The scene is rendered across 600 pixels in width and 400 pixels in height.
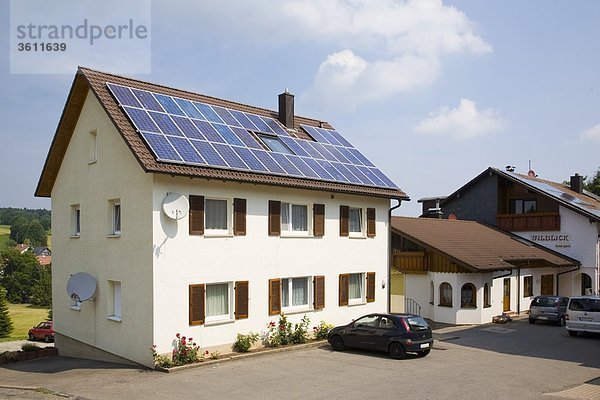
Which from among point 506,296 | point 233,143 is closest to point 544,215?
point 506,296

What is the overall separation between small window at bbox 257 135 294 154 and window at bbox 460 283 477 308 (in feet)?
36.8

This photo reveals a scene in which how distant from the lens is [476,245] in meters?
28.9

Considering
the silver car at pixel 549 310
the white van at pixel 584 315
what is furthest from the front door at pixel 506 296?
the white van at pixel 584 315

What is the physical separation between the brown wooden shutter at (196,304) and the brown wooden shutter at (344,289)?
20.5 ft

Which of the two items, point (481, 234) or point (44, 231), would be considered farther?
point (44, 231)

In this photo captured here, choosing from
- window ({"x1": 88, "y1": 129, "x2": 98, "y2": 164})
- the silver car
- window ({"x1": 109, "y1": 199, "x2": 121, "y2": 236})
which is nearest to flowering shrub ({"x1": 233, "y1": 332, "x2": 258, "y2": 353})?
window ({"x1": 109, "y1": 199, "x2": 121, "y2": 236})

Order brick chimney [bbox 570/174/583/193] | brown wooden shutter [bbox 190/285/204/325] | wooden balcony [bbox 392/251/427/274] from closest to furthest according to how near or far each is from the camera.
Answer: brown wooden shutter [bbox 190/285/204/325] < wooden balcony [bbox 392/251/427/274] < brick chimney [bbox 570/174/583/193]

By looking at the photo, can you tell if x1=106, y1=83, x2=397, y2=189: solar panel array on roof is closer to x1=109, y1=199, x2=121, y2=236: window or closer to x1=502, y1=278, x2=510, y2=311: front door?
x1=109, y1=199, x2=121, y2=236: window

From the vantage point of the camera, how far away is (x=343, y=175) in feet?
69.3

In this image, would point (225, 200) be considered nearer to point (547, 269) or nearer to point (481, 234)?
point (481, 234)

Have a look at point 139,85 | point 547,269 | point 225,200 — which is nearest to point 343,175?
point 225,200

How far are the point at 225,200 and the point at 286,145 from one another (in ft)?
15.0

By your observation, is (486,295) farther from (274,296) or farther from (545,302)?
(274,296)

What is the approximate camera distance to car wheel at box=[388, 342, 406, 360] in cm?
1677
